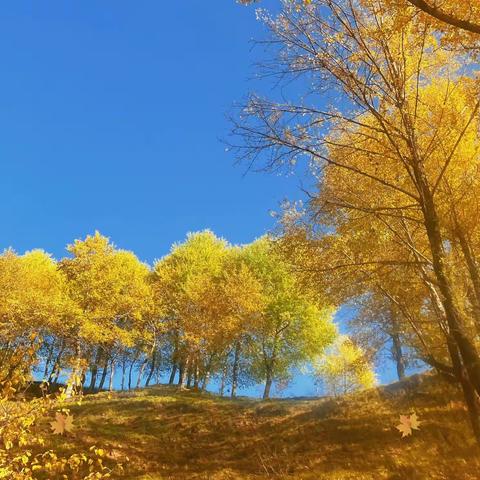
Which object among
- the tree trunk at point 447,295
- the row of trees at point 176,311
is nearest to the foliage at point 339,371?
the row of trees at point 176,311

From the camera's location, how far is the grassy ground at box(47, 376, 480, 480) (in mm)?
10977

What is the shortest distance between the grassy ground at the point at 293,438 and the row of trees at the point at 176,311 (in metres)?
6.70

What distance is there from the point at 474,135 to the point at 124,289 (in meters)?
25.6

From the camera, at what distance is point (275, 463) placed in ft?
39.9

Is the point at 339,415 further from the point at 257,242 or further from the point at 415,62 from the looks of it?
the point at 257,242

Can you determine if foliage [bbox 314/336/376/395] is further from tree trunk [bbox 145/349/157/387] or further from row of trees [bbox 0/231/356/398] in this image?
tree trunk [bbox 145/349/157/387]

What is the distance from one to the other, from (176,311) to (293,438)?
18.1 meters

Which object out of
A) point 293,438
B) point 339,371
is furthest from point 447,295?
point 339,371

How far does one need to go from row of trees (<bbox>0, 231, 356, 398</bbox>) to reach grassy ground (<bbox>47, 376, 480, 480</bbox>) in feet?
22.0

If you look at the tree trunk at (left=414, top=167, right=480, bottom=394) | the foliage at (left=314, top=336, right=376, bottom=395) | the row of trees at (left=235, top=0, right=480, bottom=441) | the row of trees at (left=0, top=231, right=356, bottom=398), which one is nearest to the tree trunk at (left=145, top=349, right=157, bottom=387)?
the row of trees at (left=0, top=231, right=356, bottom=398)

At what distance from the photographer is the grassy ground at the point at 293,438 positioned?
11.0 metres

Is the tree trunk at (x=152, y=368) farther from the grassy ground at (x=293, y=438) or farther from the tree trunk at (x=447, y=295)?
the tree trunk at (x=447, y=295)

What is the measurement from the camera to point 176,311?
31531mm

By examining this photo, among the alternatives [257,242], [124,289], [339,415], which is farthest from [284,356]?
[339,415]
